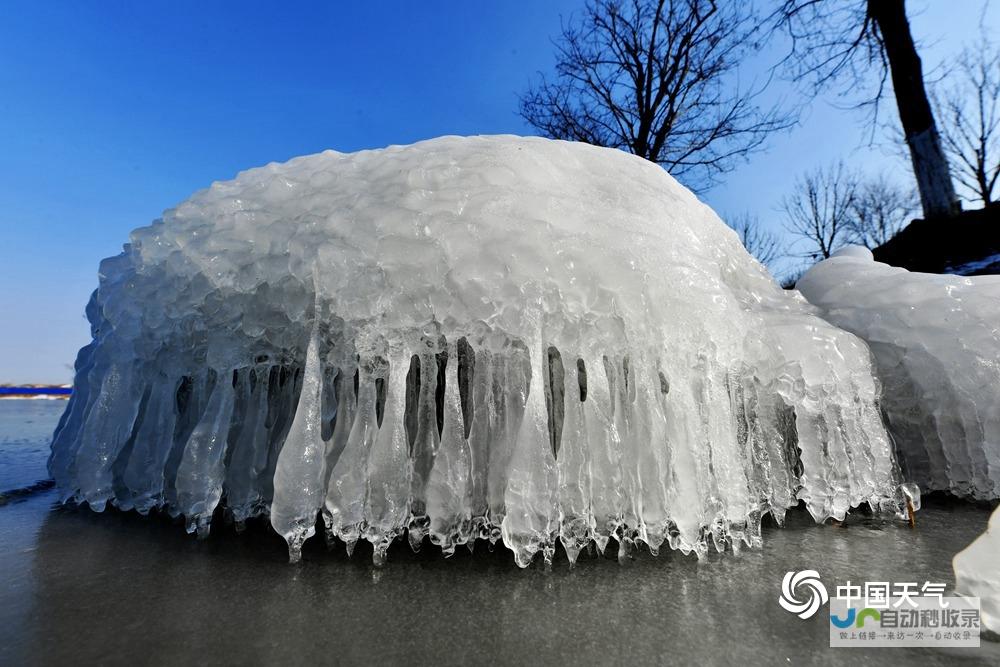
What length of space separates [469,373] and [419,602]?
64cm

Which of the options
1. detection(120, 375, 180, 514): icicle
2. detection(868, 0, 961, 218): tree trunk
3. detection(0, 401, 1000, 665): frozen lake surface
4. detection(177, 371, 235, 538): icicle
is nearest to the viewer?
detection(0, 401, 1000, 665): frozen lake surface

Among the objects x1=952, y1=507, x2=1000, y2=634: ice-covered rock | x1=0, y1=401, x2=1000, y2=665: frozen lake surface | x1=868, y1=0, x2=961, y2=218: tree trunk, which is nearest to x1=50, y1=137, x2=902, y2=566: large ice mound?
x1=0, y1=401, x2=1000, y2=665: frozen lake surface

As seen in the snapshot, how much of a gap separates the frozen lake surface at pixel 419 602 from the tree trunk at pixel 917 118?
5.80 m

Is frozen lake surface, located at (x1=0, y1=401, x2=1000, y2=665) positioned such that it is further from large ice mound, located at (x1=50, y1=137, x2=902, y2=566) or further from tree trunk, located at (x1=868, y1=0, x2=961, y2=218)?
tree trunk, located at (x1=868, y1=0, x2=961, y2=218)

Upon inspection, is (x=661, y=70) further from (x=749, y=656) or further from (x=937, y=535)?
(x=749, y=656)

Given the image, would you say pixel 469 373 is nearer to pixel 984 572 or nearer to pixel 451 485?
pixel 451 485

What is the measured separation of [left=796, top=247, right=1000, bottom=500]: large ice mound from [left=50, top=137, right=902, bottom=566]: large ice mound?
33 cm

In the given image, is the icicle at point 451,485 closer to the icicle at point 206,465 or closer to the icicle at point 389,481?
the icicle at point 389,481

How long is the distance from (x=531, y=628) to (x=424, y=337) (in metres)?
0.76

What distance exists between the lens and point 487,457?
1385 mm

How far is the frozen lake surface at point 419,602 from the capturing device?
0.83 meters

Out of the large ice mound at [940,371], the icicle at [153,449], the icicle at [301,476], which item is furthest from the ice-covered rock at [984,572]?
the icicle at [153,449]

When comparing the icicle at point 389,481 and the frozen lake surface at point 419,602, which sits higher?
the icicle at point 389,481

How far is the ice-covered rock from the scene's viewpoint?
35.7 inches
